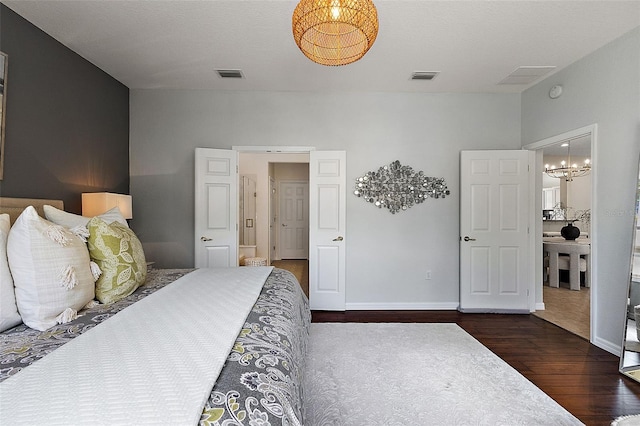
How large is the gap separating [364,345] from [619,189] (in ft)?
8.53

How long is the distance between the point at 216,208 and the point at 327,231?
1.41 meters

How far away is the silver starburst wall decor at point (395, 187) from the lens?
407 centimetres

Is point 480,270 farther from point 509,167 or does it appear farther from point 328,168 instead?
point 328,168

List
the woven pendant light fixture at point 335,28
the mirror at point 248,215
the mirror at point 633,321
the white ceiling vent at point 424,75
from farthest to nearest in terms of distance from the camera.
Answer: the mirror at point 248,215 < the white ceiling vent at point 424,75 < the mirror at point 633,321 < the woven pendant light fixture at point 335,28

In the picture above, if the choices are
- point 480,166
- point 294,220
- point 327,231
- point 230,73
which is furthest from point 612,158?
point 294,220

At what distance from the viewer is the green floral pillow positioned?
5.81 feet

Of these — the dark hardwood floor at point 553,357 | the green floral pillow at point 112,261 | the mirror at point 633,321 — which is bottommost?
the dark hardwood floor at point 553,357

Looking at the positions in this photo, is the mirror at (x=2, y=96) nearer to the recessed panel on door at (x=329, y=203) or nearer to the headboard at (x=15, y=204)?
the headboard at (x=15, y=204)

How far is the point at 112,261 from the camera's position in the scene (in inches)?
71.7

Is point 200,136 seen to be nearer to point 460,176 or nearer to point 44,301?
point 44,301

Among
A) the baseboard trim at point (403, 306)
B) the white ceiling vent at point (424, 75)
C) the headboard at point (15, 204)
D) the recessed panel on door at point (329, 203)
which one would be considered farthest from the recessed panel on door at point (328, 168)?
the headboard at point (15, 204)

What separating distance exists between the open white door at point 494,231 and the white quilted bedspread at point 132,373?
338 cm

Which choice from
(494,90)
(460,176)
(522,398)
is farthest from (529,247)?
(522,398)

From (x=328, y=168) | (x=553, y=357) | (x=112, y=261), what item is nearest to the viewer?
(x=112, y=261)
